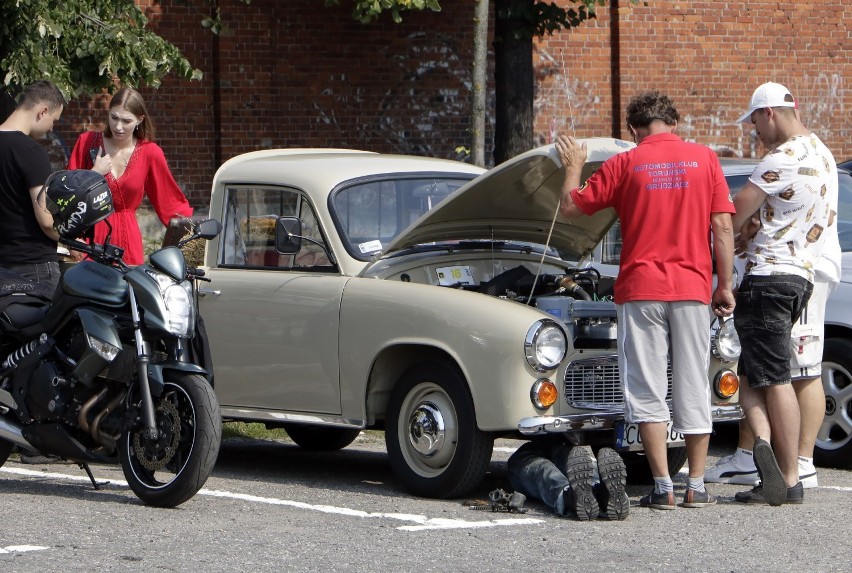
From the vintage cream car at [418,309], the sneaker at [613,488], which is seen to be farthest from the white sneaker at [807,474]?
the sneaker at [613,488]

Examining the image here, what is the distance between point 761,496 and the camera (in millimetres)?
6957

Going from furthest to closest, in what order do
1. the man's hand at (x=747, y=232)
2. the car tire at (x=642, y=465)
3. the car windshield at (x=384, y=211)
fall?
the car windshield at (x=384, y=211), the car tire at (x=642, y=465), the man's hand at (x=747, y=232)

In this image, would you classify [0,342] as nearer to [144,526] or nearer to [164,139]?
[144,526]

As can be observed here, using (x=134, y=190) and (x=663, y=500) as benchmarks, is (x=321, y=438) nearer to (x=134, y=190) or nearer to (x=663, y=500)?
(x=134, y=190)

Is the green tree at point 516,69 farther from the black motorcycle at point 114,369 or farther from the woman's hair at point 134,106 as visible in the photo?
the black motorcycle at point 114,369

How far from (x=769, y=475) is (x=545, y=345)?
122cm

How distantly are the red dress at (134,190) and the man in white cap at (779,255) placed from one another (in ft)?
10.4

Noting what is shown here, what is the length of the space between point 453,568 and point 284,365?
2.49m

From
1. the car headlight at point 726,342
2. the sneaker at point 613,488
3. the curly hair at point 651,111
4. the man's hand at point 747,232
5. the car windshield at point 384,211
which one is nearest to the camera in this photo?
the sneaker at point 613,488

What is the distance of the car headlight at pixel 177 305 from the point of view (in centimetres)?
651

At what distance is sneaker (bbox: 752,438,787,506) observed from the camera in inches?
269

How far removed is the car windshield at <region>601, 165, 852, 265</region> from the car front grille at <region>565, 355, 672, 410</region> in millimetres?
2114

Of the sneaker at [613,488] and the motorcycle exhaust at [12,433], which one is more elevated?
the motorcycle exhaust at [12,433]

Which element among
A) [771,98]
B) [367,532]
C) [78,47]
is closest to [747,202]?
[771,98]
